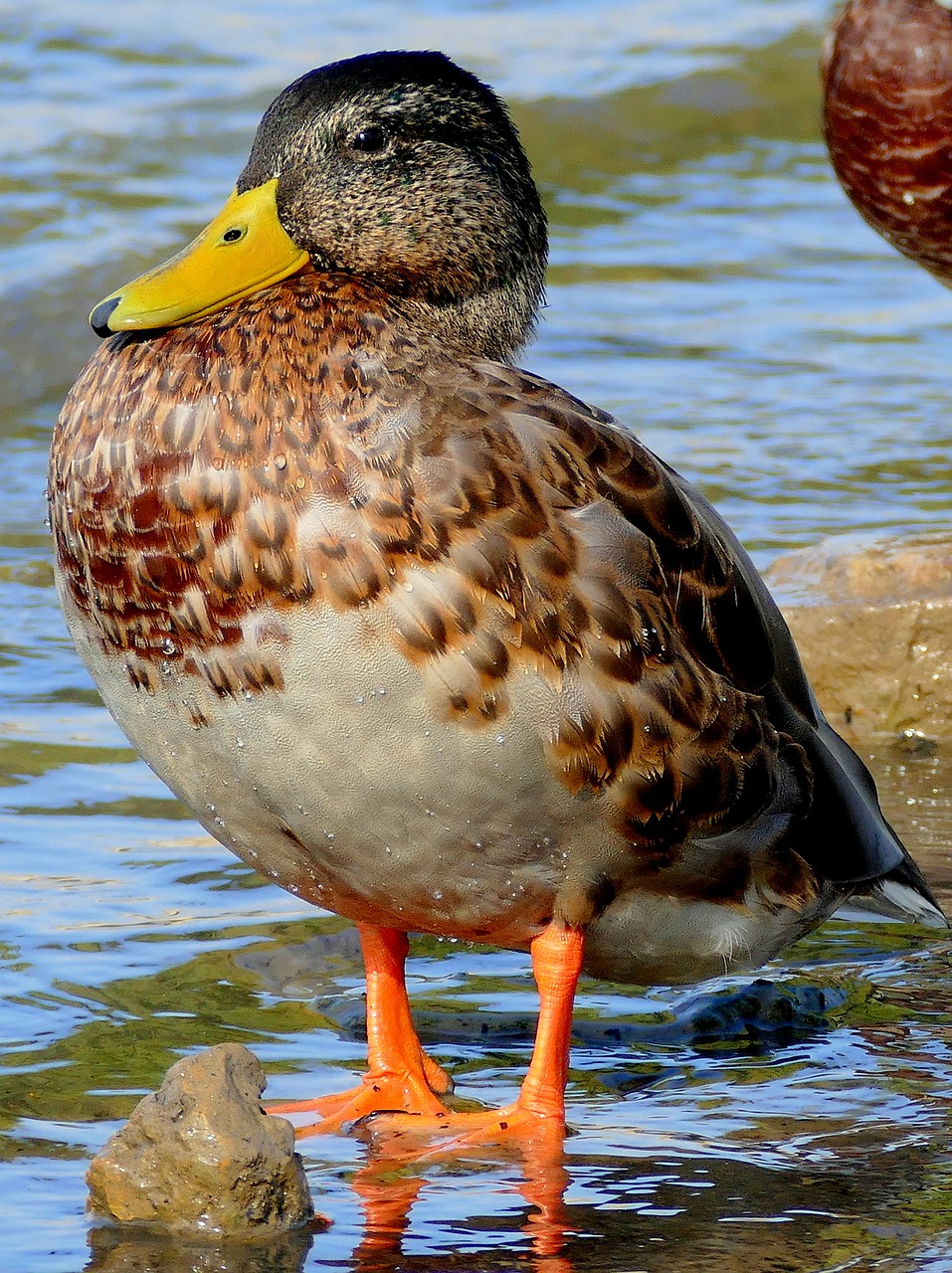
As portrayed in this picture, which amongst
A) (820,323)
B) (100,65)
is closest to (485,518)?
(820,323)

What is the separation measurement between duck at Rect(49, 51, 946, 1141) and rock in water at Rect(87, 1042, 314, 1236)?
487 mm

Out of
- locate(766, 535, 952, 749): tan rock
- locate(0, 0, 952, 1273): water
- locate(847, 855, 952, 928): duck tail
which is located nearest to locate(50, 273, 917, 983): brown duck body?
locate(0, 0, 952, 1273): water

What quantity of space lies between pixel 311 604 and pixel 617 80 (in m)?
11.2

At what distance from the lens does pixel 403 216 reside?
12.3 feet

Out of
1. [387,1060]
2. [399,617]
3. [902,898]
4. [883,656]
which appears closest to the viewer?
[399,617]

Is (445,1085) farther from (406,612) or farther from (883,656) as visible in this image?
(883,656)

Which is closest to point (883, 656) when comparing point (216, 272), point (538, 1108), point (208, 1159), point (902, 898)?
point (902, 898)

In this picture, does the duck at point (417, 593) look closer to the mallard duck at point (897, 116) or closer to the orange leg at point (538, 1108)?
the orange leg at point (538, 1108)

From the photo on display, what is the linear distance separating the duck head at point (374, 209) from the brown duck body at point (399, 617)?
2.6 inches

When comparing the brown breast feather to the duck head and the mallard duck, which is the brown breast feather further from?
the mallard duck

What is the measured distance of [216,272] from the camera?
145 inches

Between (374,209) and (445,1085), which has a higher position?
(374,209)

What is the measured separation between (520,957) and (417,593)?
154cm

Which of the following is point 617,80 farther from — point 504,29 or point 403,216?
point 403,216
